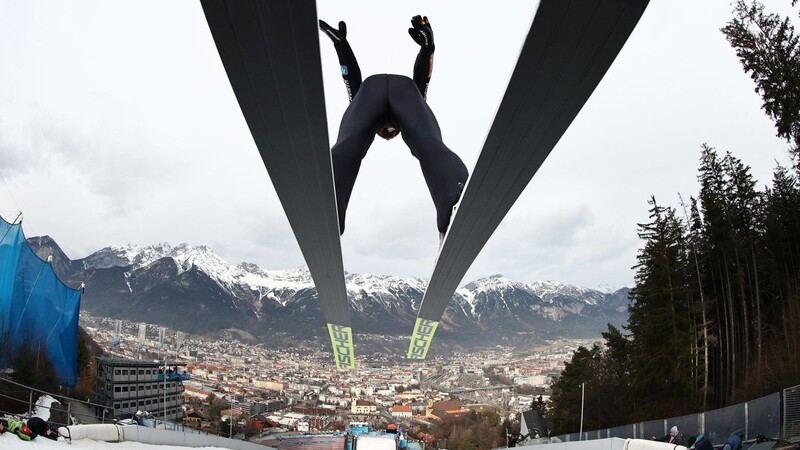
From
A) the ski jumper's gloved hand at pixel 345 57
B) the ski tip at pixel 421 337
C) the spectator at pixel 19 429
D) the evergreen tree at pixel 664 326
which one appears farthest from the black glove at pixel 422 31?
the evergreen tree at pixel 664 326

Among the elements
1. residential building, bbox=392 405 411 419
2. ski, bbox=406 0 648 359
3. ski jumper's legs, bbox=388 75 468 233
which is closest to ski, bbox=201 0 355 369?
ski, bbox=406 0 648 359

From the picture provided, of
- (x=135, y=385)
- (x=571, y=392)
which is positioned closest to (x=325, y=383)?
(x=135, y=385)

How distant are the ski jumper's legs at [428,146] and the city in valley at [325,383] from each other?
60.3 m

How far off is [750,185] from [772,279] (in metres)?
3.53

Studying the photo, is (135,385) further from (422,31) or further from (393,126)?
(422,31)

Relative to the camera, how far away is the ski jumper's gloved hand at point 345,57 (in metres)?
3.97

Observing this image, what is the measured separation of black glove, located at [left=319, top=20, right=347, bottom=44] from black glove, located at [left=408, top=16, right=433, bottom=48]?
49 centimetres

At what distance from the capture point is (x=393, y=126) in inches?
168

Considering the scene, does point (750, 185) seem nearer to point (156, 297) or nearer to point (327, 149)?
point (327, 149)

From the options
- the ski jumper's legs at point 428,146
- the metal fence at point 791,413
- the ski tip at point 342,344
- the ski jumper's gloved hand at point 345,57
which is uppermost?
the ski jumper's gloved hand at point 345,57

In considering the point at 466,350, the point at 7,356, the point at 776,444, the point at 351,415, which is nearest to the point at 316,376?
the point at 351,415

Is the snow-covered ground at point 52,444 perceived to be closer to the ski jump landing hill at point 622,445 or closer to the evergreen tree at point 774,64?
the ski jump landing hill at point 622,445

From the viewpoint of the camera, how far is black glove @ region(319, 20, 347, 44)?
3.93m

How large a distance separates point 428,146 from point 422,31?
2.79 ft
